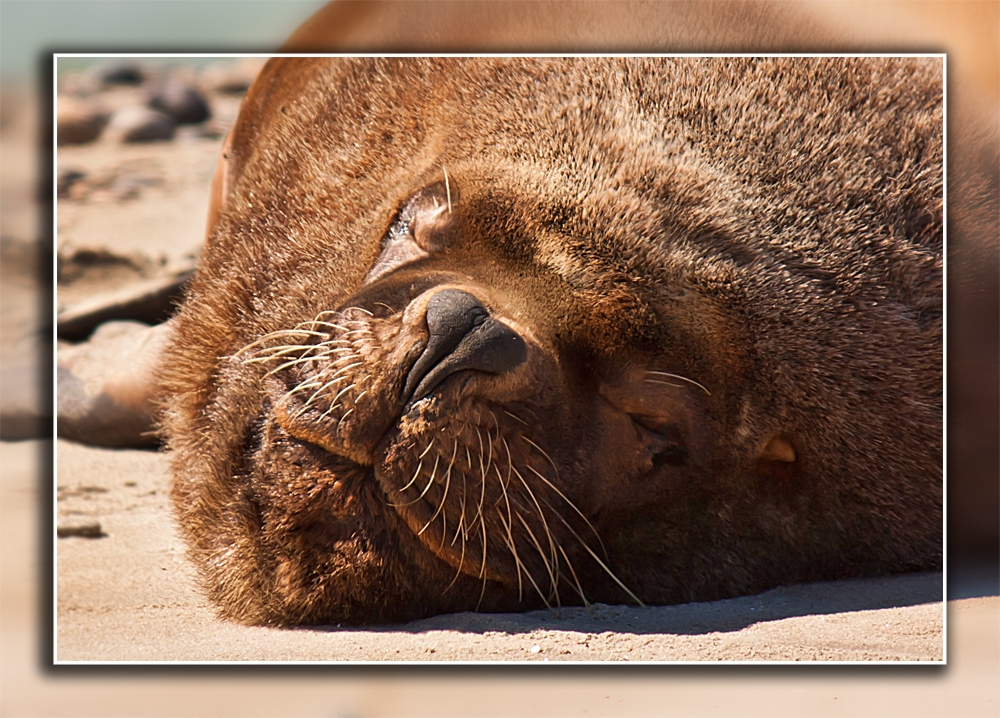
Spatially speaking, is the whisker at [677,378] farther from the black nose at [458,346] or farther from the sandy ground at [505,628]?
the sandy ground at [505,628]

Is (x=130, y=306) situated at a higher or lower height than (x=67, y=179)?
lower

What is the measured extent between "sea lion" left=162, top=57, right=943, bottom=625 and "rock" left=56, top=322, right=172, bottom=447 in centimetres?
95

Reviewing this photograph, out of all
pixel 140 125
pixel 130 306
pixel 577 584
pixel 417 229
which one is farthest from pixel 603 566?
pixel 130 306

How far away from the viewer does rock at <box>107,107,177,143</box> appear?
141 inches

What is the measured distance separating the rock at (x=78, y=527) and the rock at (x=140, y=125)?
1243mm

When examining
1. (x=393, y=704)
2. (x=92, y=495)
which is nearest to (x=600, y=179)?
(x=393, y=704)

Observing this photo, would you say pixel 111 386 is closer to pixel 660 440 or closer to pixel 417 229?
pixel 417 229

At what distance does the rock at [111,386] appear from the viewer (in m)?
3.91

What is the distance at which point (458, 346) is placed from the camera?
8.22 ft

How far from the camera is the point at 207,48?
309 cm

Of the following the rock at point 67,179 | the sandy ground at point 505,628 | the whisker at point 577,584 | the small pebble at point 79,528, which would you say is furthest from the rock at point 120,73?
the whisker at point 577,584

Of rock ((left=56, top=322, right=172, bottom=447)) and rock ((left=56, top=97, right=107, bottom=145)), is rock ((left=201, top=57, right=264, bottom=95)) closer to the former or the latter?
rock ((left=56, top=97, right=107, bottom=145))

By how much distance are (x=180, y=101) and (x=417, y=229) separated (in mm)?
1135

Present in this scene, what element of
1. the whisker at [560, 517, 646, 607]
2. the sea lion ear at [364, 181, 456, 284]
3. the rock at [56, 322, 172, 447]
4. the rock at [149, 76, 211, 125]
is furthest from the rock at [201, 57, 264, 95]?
the whisker at [560, 517, 646, 607]
